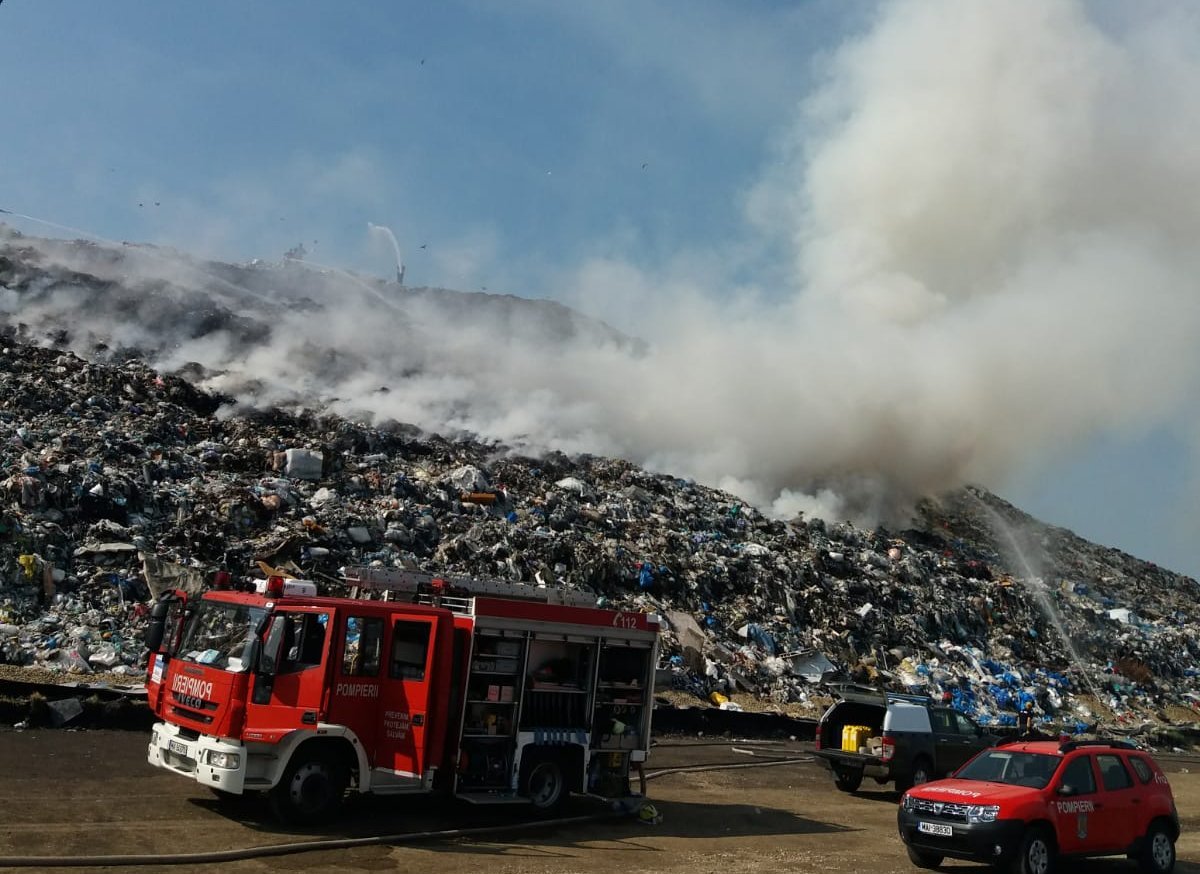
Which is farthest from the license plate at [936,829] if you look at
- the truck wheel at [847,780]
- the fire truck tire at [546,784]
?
the truck wheel at [847,780]

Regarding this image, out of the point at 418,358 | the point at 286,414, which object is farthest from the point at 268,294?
the point at 286,414

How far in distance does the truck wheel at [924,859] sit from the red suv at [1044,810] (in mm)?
10

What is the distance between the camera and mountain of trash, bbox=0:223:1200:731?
16875mm

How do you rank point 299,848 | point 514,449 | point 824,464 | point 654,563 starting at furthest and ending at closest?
1. point 824,464
2. point 514,449
3. point 654,563
4. point 299,848

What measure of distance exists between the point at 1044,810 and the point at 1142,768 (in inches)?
63.6

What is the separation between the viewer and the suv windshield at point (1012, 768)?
27.7 ft

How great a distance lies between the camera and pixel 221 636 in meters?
8.67

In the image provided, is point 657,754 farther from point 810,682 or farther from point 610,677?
point 810,682

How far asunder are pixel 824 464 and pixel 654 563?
14.9 m

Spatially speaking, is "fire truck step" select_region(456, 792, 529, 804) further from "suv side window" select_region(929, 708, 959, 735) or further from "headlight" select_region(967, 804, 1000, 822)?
"suv side window" select_region(929, 708, 959, 735)

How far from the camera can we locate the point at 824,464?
35.9 m

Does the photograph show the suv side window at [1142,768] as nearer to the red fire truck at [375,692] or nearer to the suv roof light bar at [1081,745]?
the suv roof light bar at [1081,745]

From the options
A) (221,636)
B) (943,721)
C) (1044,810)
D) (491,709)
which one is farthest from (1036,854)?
(221,636)

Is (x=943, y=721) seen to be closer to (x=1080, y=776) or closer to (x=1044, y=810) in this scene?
(x=1080, y=776)
